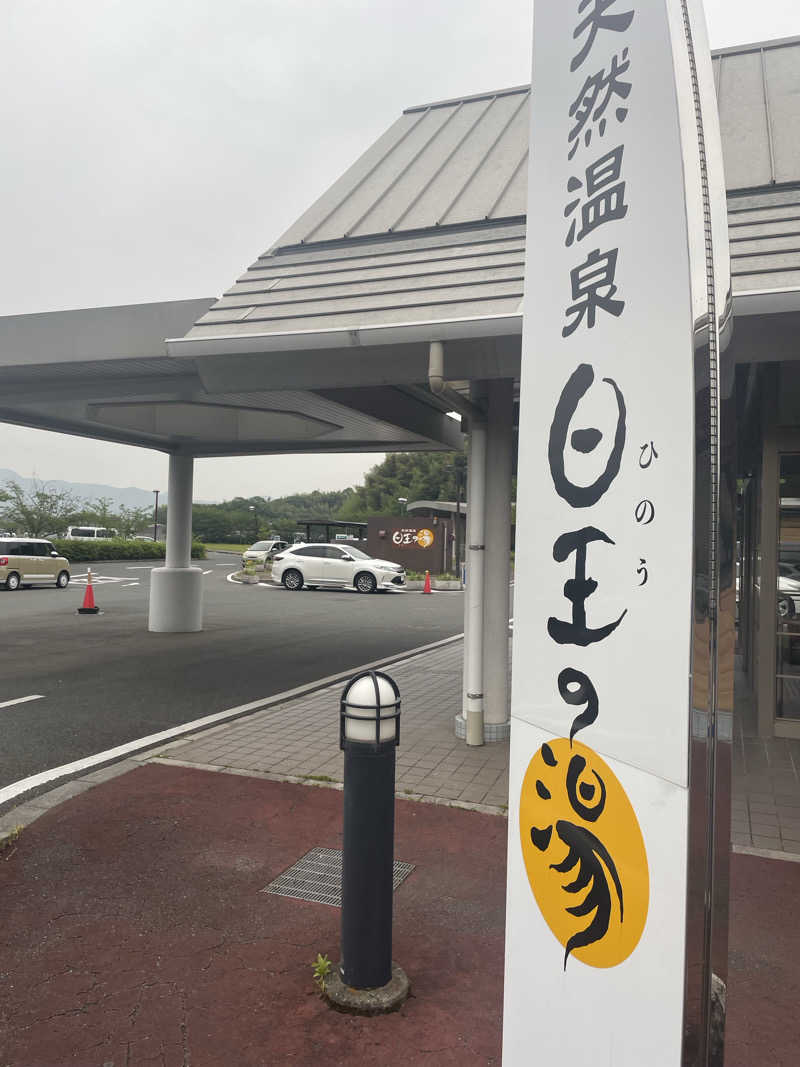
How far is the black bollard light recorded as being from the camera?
317 centimetres

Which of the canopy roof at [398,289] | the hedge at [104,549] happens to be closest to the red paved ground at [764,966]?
the canopy roof at [398,289]

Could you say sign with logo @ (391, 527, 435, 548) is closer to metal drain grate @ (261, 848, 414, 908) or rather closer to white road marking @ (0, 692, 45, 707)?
white road marking @ (0, 692, 45, 707)

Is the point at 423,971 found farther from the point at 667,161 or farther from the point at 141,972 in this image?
the point at 667,161

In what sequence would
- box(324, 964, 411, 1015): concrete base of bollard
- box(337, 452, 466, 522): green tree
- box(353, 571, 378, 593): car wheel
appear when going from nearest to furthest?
box(324, 964, 411, 1015): concrete base of bollard → box(353, 571, 378, 593): car wheel → box(337, 452, 466, 522): green tree

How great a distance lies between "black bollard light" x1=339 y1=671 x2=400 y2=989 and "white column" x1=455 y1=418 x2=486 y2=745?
12.1ft

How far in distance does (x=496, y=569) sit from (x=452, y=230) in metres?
2.87

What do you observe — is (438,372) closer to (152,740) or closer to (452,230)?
(452,230)

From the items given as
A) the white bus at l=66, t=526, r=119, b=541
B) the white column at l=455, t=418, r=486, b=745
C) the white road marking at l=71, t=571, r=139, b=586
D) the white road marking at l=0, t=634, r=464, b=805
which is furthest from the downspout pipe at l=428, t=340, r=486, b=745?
the white bus at l=66, t=526, r=119, b=541

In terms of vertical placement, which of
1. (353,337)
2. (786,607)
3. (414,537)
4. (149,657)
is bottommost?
(149,657)

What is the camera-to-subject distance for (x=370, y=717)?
3201 millimetres

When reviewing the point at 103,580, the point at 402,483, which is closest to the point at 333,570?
the point at 103,580

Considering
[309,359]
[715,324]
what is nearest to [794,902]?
[715,324]

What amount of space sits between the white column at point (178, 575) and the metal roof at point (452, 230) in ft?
24.9

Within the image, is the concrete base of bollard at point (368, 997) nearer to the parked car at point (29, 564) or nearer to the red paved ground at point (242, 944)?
the red paved ground at point (242, 944)
